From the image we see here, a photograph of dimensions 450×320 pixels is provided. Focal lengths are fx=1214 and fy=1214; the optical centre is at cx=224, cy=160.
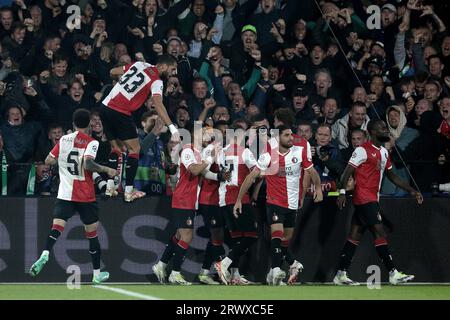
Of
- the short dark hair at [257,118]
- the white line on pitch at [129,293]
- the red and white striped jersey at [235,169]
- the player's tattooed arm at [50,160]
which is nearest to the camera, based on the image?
the white line on pitch at [129,293]

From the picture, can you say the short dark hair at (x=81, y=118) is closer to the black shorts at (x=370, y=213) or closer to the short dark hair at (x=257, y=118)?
the short dark hair at (x=257, y=118)

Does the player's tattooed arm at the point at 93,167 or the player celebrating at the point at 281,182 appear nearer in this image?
the player's tattooed arm at the point at 93,167

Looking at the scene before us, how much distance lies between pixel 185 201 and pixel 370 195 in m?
2.32

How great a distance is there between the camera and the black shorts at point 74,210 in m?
15.1

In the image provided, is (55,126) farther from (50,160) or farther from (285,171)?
(285,171)

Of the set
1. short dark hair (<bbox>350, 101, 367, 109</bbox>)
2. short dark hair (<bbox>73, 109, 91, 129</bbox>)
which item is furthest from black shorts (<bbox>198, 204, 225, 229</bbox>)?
short dark hair (<bbox>350, 101, 367, 109</bbox>)

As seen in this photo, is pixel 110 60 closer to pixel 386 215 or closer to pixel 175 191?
pixel 175 191

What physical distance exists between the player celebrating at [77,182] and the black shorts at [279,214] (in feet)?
6.75

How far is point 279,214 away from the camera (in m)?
15.0

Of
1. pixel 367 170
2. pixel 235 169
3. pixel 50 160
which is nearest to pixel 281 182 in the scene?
pixel 235 169

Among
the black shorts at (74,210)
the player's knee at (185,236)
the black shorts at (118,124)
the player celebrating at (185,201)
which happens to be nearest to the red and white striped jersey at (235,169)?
the player celebrating at (185,201)

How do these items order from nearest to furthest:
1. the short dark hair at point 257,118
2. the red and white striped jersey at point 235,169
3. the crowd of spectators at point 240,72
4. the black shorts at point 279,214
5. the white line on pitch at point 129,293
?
the white line on pitch at point 129,293 → the black shorts at point 279,214 → the red and white striped jersey at point 235,169 → the crowd of spectators at point 240,72 → the short dark hair at point 257,118
